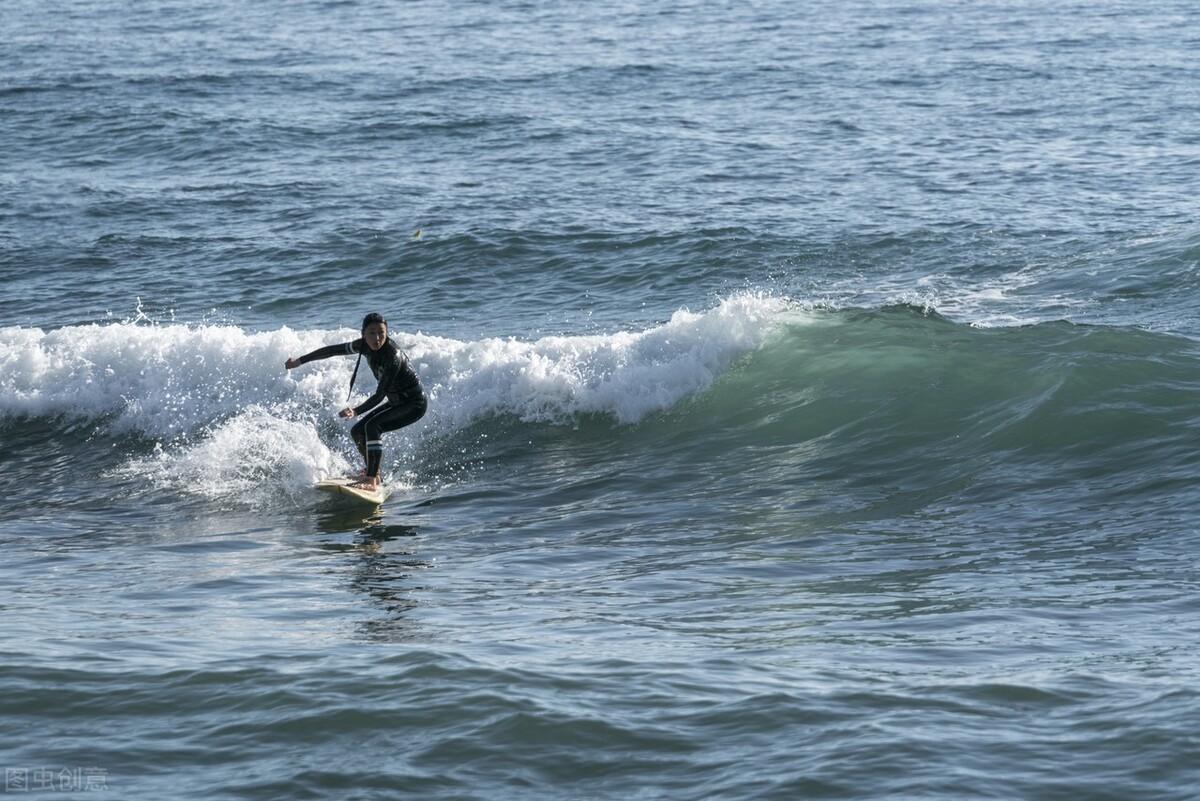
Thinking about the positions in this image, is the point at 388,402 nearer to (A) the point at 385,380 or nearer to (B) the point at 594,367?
(A) the point at 385,380

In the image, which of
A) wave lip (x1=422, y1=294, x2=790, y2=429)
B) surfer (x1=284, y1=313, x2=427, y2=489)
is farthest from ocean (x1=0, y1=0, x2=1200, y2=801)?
surfer (x1=284, y1=313, x2=427, y2=489)

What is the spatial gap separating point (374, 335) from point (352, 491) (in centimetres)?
140

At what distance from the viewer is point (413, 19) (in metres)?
40.5

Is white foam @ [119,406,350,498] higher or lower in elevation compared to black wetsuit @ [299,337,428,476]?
lower

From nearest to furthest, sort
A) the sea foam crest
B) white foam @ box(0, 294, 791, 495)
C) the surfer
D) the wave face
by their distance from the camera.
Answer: the surfer
the wave face
white foam @ box(0, 294, 791, 495)
the sea foam crest

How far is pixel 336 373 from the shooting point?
17.0 meters

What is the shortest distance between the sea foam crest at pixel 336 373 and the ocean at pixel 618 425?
0.18ft

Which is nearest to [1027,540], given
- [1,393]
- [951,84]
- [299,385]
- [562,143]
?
[299,385]

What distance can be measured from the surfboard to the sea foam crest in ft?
8.41

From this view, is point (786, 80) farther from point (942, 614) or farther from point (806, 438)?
point (942, 614)

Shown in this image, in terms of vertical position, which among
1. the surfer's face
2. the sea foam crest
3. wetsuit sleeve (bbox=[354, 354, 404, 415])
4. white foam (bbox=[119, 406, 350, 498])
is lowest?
white foam (bbox=[119, 406, 350, 498])

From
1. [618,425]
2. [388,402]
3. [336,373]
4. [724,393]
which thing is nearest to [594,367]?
[618,425]

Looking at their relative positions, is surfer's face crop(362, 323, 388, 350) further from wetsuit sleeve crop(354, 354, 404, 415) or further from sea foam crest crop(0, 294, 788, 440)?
sea foam crest crop(0, 294, 788, 440)

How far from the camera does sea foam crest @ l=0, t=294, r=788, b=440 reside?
16047mm
